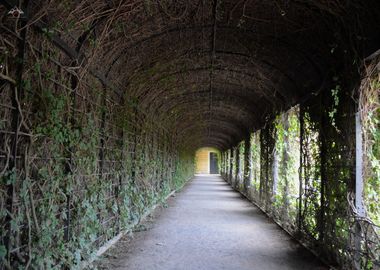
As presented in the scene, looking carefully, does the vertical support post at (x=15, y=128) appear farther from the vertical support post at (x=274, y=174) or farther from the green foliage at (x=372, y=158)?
the vertical support post at (x=274, y=174)

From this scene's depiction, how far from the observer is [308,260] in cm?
541

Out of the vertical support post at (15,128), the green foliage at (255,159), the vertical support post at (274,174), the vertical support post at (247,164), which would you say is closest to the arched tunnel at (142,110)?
the vertical support post at (15,128)

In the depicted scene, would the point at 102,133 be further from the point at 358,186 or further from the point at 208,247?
the point at 358,186

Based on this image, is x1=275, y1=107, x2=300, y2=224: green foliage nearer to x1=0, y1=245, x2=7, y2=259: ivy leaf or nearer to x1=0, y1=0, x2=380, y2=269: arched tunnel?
x1=0, y1=0, x2=380, y2=269: arched tunnel

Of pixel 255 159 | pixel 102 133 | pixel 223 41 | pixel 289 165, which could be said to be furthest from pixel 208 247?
pixel 255 159

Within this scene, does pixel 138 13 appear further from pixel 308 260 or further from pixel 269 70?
pixel 308 260

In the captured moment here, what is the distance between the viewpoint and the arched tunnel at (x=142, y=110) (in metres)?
3.23

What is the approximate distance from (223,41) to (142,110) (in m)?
3.13

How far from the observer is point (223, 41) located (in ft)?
20.6

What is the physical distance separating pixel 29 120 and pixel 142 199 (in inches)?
205

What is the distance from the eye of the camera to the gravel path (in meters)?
5.07

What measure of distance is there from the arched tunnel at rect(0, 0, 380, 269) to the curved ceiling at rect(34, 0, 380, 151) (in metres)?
0.02

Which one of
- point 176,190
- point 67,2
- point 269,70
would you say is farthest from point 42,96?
point 176,190

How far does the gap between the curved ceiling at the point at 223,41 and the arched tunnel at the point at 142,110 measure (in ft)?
0.08
